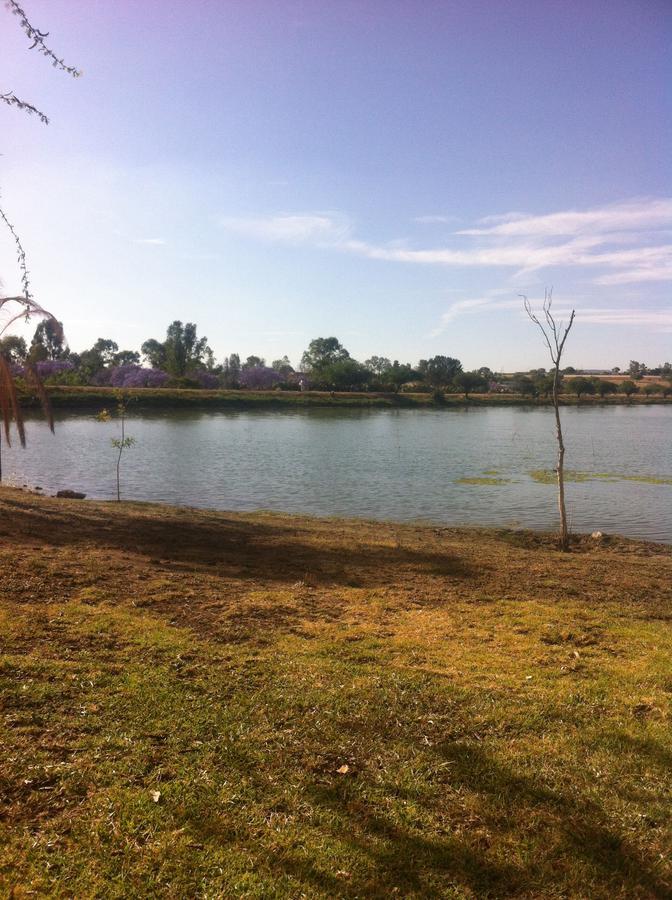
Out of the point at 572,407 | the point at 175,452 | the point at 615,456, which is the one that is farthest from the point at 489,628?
the point at 572,407

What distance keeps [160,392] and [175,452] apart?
55.2m

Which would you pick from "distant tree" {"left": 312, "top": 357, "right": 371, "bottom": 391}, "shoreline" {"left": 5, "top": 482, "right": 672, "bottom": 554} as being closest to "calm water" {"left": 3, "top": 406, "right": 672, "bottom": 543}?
"shoreline" {"left": 5, "top": 482, "right": 672, "bottom": 554}

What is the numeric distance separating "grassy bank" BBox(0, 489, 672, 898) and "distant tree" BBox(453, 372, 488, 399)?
125m

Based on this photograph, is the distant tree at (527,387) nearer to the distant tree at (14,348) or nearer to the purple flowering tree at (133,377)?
the purple flowering tree at (133,377)

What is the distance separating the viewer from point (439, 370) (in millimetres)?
145000

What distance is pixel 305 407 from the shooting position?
101875mm

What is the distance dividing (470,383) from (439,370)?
50.8 feet

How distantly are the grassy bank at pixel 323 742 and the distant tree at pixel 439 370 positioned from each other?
130 metres

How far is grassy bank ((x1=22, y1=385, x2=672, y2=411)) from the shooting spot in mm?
81312

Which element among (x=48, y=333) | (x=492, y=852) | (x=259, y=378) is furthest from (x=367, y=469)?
(x=259, y=378)

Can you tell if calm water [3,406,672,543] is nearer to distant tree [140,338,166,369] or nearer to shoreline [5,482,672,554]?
shoreline [5,482,672,554]

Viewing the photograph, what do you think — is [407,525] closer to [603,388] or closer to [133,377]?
[133,377]

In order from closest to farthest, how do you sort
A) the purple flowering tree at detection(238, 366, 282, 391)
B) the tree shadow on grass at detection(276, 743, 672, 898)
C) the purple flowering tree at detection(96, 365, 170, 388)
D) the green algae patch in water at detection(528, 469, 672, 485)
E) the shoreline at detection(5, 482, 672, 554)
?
the tree shadow on grass at detection(276, 743, 672, 898) < the shoreline at detection(5, 482, 672, 554) < the green algae patch in water at detection(528, 469, 672, 485) < the purple flowering tree at detection(96, 365, 170, 388) < the purple flowering tree at detection(238, 366, 282, 391)

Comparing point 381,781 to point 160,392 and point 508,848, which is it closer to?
point 508,848
